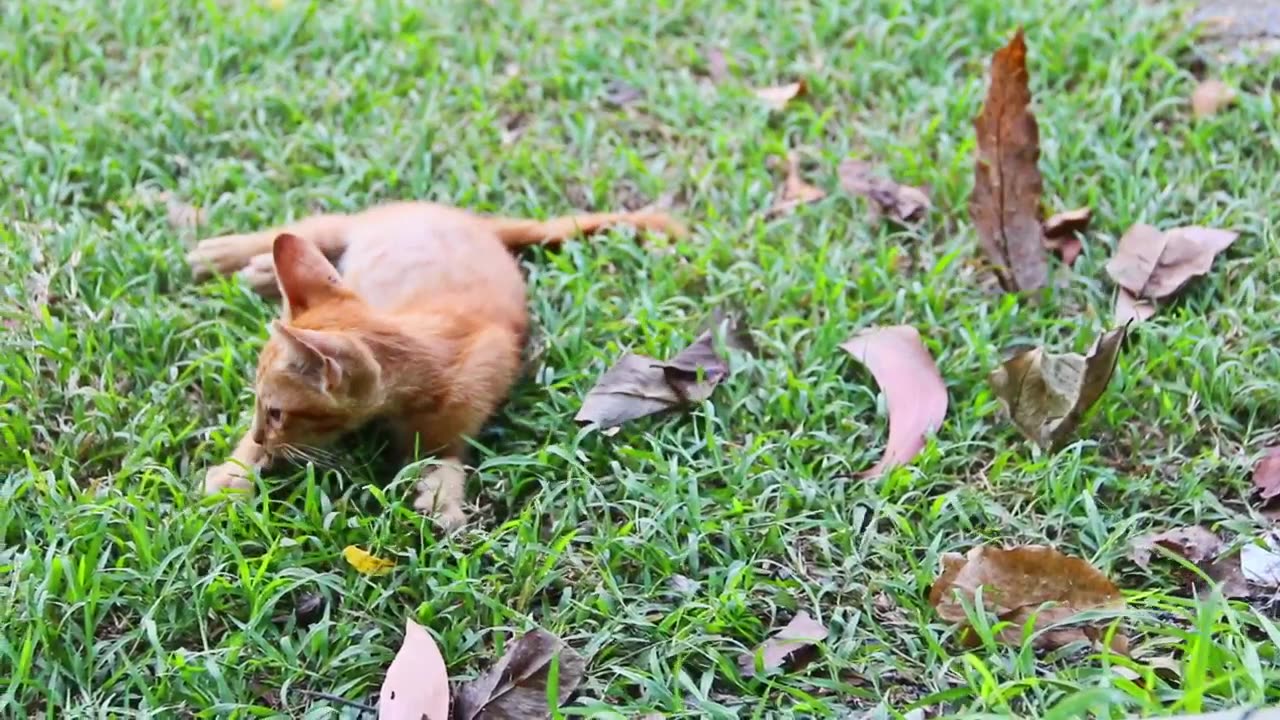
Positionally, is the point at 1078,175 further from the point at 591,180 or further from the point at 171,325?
the point at 171,325

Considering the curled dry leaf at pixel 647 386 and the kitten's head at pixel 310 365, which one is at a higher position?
the kitten's head at pixel 310 365

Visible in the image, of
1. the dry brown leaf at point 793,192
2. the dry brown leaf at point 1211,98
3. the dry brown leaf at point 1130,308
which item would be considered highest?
the dry brown leaf at point 1211,98

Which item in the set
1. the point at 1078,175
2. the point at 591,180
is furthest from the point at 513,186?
the point at 1078,175

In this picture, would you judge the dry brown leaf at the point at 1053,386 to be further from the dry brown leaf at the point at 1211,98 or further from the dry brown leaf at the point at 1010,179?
the dry brown leaf at the point at 1211,98

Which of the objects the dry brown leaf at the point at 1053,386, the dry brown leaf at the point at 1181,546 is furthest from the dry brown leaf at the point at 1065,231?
the dry brown leaf at the point at 1181,546

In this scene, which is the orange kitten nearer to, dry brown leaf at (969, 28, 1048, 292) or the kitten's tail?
the kitten's tail

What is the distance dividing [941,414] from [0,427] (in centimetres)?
227

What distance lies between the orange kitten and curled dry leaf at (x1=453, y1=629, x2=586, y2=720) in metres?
0.44

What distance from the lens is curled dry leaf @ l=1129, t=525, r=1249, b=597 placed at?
2.67 meters

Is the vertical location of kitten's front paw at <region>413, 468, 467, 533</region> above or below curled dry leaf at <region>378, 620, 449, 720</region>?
above

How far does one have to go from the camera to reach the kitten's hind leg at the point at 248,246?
3518 millimetres

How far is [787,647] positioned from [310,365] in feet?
3.96

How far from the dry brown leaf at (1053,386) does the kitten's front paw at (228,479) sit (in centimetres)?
183

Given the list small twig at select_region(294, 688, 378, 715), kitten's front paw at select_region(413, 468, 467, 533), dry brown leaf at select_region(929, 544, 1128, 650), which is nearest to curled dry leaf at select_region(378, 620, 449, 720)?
small twig at select_region(294, 688, 378, 715)
